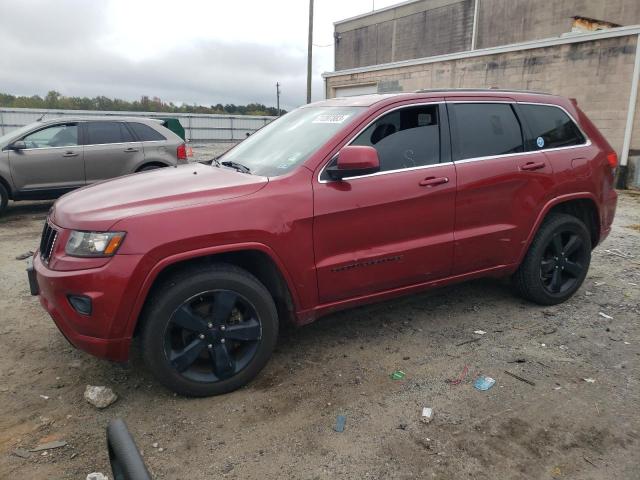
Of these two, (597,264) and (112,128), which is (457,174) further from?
(112,128)

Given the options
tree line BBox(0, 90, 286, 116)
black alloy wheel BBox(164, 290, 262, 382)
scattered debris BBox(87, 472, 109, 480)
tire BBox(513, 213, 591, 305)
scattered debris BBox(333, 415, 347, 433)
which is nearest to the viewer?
scattered debris BBox(87, 472, 109, 480)

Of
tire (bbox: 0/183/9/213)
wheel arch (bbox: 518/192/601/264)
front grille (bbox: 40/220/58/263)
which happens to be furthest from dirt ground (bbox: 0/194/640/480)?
tire (bbox: 0/183/9/213)

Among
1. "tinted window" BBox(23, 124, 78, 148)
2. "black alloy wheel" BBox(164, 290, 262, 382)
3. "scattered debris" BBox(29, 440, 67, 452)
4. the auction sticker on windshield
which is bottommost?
"scattered debris" BBox(29, 440, 67, 452)

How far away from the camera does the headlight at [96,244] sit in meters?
2.61

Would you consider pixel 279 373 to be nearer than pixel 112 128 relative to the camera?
Yes

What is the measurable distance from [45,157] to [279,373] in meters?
7.09

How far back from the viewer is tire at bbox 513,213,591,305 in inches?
162

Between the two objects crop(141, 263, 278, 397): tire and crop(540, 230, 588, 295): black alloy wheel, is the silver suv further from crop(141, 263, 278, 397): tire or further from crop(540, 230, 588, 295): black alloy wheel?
crop(540, 230, 588, 295): black alloy wheel

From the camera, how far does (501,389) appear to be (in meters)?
3.04

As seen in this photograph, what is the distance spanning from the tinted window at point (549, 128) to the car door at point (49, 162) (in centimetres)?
746

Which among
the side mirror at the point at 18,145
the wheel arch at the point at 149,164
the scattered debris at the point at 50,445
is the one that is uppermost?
the side mirror at the point at 18,145

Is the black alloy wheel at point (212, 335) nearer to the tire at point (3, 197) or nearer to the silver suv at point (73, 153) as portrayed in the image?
the silver suv at point (73, 153)

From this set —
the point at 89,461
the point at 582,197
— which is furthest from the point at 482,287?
the point at 89,461

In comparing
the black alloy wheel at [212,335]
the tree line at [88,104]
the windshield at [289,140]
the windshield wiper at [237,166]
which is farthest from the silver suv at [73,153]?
the tree line at [88,104]
